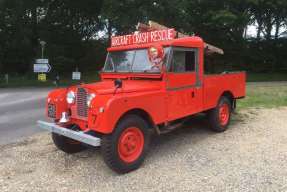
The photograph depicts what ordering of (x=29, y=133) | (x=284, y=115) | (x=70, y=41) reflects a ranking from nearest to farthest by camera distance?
(x=29, y=133)
(x=284, y=115)
(x=70, y=41)

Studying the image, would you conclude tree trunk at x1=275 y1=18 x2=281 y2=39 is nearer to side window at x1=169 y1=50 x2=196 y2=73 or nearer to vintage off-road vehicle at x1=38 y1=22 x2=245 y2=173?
vintage off-road vehicle at x1=38 y1=22 x2=245 y2=173

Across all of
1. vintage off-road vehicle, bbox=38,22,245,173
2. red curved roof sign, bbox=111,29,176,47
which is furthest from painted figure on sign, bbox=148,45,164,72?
red curved roof sign, bbox=111,29,176,47

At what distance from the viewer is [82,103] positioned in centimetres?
591

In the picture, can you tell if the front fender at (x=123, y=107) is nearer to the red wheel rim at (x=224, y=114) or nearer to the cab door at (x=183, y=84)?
the cab door at (x=183, y=84)

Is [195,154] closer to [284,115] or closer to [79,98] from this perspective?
[79,98]

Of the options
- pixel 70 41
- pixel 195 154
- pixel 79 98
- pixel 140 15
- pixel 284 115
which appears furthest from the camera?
pixel 70 41

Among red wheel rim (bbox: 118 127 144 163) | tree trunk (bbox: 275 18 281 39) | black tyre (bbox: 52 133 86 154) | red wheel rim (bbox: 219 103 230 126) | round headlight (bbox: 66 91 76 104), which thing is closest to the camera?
red wheel rim (bbox: 118 127 144 163)

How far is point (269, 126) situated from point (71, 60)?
26290 millimetres

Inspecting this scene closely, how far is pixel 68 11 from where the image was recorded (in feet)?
118

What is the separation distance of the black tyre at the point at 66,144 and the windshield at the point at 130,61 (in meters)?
1.73

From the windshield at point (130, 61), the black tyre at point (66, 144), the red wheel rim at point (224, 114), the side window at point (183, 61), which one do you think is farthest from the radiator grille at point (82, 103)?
the red wheel rim at point (224, 114)

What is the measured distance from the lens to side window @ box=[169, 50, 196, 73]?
22.2 feet

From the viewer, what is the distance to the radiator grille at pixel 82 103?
Result: 5848 mm

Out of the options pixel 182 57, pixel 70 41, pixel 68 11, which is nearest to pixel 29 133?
pixel 182 57
